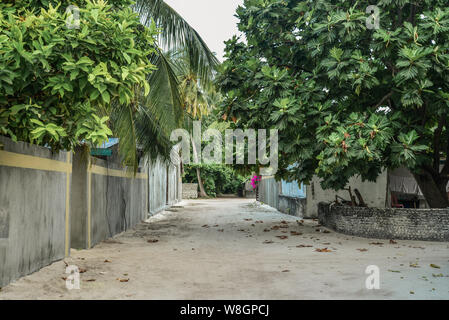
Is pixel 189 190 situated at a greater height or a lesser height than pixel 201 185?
lesser

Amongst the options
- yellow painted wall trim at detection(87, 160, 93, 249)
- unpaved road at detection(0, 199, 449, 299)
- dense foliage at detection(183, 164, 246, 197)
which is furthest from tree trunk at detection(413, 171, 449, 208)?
dense foliage at detection(183, 164, 246, 197)

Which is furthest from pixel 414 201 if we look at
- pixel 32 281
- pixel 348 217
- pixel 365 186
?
pixel 32 281

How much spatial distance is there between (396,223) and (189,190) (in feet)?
94.2

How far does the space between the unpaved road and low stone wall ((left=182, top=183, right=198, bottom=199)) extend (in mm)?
26832

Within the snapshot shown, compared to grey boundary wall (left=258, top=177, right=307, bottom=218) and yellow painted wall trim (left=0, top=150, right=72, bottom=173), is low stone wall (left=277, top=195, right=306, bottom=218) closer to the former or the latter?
grey boundary wall (left=258, top=177, right=307, bottom=218)

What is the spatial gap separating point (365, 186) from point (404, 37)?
22.6ft

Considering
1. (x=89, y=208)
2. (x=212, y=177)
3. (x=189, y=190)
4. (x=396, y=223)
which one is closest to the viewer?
(x=89, y=208)

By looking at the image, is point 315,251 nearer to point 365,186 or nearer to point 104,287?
point 104,287

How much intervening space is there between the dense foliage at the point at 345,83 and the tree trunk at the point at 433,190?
0.08ft

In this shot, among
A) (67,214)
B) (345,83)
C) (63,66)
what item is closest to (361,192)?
(345,83)

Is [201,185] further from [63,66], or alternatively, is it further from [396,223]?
[63,66]

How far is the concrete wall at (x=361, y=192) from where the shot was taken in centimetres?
1365

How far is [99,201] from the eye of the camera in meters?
9.10

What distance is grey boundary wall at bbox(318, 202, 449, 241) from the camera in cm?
903
